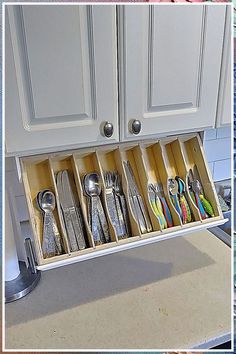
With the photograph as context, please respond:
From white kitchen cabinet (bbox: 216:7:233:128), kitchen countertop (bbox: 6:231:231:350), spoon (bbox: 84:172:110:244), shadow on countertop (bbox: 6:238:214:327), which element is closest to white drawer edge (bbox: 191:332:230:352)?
kitchen countertop (bbox: 6:231:231:350)

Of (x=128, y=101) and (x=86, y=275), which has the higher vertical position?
(x=128, y=101)

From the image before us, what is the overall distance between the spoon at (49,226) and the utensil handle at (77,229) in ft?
0.12

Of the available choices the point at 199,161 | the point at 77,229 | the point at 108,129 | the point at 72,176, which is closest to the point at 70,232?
the point at 77,229

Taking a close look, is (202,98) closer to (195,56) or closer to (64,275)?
(195,56)

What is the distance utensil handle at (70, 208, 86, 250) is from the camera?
806mm

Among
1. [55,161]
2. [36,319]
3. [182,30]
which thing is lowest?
[36,319]

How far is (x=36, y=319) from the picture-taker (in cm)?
83

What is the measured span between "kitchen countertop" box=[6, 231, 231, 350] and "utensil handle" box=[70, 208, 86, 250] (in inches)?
5.6

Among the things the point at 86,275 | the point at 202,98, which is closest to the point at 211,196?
the point at 202,98

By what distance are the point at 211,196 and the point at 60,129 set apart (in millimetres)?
377

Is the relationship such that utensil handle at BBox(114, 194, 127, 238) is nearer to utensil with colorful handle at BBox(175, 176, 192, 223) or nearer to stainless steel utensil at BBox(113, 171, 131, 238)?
stainless steel utensil at BBox(113, 171, 131, 238)

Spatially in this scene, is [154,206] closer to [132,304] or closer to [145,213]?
[145,213]

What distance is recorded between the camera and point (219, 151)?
2.80 feet

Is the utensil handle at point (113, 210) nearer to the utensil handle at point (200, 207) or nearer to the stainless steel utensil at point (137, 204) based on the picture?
the stainless steel utensil at point (137, 204)
